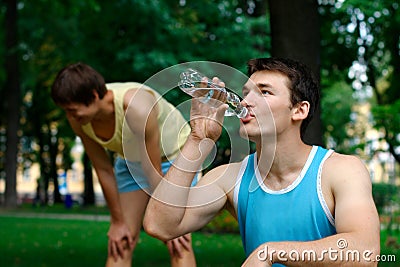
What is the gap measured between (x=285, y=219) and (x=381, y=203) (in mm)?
15630

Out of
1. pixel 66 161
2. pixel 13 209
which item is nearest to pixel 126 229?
pixel 13 209

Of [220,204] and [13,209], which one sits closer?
[220,204]

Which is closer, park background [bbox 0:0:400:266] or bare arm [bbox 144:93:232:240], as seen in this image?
bare arm [bbox 144:93:232:240]

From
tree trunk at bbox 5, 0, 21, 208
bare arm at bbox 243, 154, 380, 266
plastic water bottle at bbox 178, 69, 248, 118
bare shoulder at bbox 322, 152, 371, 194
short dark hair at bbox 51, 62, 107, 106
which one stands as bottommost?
tree trunk at bbox 5, 0, 21, 208

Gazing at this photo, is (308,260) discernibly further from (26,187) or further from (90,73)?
(26,187)

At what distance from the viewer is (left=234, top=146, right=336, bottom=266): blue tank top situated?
9.63ft

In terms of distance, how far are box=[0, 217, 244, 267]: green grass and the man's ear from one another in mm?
5227

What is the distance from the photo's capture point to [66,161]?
3984 cm

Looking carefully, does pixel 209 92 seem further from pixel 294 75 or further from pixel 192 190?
pixel 192 190

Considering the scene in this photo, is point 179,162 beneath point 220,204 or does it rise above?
above

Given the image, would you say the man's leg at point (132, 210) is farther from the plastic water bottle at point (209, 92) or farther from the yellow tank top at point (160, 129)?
the plastic water bottle at point (209, 92)

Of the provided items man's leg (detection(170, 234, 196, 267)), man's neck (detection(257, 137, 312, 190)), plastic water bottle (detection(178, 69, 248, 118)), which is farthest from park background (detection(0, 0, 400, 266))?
man's leg (detection(170, 234, 196, 267))

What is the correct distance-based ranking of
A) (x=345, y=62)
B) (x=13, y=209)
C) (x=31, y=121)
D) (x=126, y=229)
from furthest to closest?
(x=31, y=121)
(x=13, y=209)
(x=345, y=62)
(x=126, y=229)

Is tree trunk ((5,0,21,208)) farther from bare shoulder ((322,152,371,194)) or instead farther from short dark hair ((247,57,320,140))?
bare shoulder ((322,152,371,194))
